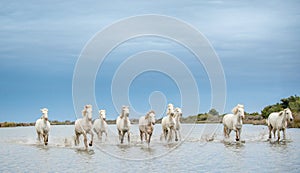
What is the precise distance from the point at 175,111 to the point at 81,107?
231 inches

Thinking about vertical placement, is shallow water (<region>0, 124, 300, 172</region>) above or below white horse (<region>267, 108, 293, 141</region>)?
below

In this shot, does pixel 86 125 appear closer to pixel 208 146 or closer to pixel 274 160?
pixel 208 146

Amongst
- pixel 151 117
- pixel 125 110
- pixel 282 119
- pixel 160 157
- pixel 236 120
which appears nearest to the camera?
pixel 160 157

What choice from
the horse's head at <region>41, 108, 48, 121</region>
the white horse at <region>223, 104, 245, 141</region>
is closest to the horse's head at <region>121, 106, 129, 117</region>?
the horse's head at <region>41, 108, 48, 121</region>

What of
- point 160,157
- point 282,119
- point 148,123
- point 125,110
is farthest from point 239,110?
point 160,157

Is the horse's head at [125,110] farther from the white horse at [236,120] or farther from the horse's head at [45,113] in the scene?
the white horse at [236,120]

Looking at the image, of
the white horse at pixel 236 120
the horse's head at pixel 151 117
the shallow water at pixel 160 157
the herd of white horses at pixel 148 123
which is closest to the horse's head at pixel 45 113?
the herd of white horses at pixel 148 123

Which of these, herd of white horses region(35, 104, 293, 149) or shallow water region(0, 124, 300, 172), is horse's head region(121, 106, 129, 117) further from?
shallow water region(0, 124, 300, 172)

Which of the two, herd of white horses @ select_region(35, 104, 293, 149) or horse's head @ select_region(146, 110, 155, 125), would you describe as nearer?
herd of white horses @ select_region(35, 104, 293, 149)

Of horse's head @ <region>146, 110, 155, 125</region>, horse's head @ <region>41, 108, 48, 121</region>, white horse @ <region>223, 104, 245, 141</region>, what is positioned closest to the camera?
horse's head @ <region>146, 110, 155, 125</region>

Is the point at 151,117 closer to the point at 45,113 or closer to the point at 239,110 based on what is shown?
the point at 239,110

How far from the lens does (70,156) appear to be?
→ 2075 centimetres

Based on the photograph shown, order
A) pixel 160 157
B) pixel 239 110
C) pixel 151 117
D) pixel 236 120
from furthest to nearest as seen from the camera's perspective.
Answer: pixel 236 120 < pixel 239 110 < pixel 151 117 < pixel 160 157

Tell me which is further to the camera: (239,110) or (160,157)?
(239,110)
